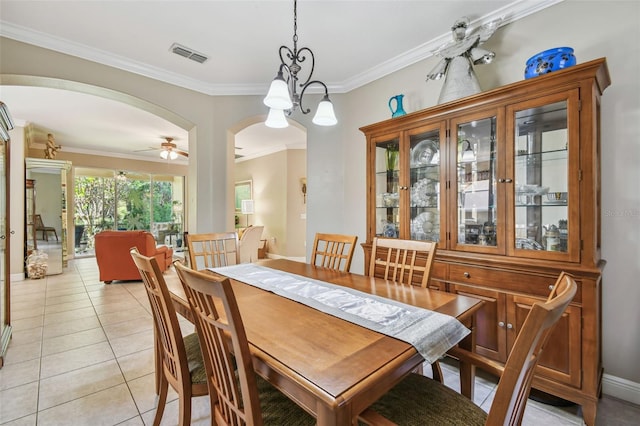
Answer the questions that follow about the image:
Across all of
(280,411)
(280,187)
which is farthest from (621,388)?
(280,187)

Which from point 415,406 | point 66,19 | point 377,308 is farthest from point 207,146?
point 415,406

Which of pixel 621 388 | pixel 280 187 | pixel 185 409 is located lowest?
pixel 621 388

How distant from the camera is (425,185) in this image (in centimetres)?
239

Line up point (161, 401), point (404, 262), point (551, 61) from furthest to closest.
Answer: point (404, 262) < point (551, 61) < point (161, 401)

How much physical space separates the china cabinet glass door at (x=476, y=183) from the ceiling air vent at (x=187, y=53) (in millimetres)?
2463

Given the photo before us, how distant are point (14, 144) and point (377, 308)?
666 centimetres

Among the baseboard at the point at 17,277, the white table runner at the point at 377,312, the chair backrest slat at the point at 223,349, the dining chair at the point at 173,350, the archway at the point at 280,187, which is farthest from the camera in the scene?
the archway at the point at 280,187

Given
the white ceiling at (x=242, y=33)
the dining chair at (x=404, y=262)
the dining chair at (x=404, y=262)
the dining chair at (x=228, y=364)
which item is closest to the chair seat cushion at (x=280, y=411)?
the dining chair at (x=228, y=364)

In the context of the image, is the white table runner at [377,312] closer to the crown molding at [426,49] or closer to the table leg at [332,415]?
the table leg at [332,415]

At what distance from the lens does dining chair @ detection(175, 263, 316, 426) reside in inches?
31.8

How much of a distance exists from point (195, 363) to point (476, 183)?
212 centimetres

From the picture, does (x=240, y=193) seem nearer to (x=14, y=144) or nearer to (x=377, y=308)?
(x=14, y=144)

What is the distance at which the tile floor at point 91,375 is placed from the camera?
1.68m

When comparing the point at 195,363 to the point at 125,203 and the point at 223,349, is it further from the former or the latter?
the point at 125,203
